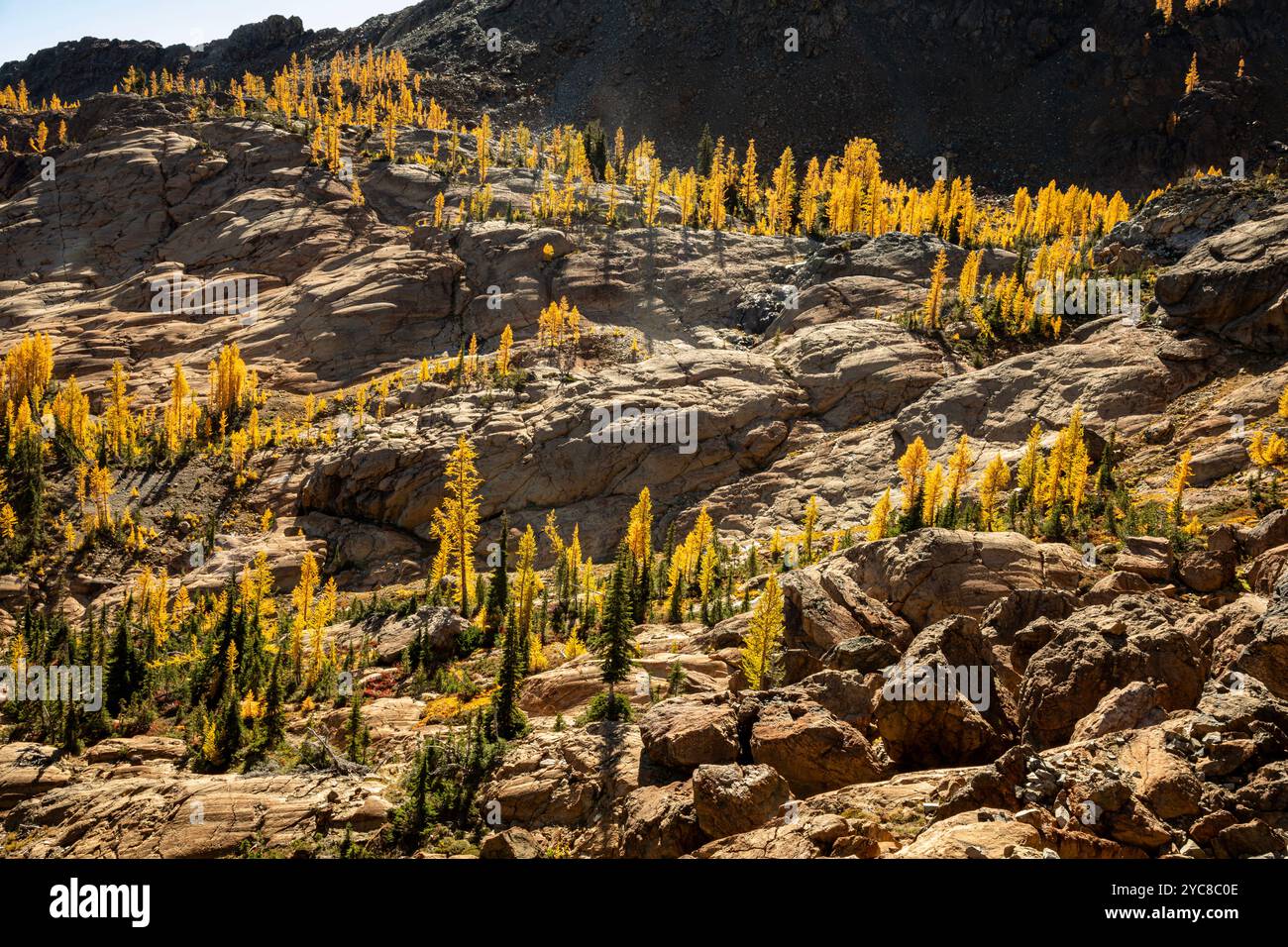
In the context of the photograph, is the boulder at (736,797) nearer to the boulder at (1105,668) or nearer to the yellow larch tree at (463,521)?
the boulder at (1105,668)

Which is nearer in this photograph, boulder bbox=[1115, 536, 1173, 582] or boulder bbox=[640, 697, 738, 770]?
boulder bbox=[640, 697, 738, 770]

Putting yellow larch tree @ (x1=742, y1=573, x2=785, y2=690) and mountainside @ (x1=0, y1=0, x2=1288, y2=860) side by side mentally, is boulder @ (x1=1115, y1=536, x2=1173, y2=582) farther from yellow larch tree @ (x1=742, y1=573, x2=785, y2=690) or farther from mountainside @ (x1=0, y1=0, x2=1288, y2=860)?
yellow larch tree @ (x1=742, y1=573, x2=785, y2=690)

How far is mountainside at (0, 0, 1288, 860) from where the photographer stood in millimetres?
24828

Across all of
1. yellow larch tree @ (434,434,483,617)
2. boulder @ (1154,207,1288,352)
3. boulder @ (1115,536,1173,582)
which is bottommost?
yellow larch tree @ (434,434,483,617)

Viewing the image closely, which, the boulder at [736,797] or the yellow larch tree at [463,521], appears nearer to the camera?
the boulder at [736,797]

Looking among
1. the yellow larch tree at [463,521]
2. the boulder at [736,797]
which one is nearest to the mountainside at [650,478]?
the boulder at [736,797]

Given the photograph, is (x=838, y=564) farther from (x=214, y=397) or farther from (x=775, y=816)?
(x=214, y=397)

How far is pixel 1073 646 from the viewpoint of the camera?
82.1ft

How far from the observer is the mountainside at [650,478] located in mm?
24828

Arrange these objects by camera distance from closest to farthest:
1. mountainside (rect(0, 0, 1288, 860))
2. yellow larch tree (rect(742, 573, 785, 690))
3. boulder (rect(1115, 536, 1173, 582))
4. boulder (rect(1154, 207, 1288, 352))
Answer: mountainside (rect(0, 0, 1288, 860)) < yellow larch tree (rect(742, 573, 785, 690)) < boulder (rect(1115, 536, 1173, 582)) < boulder (rect(1154, 207, 1288, 352))

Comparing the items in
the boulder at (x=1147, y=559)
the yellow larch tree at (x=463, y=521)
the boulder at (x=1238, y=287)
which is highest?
the boulder at (x=1238, y=287)

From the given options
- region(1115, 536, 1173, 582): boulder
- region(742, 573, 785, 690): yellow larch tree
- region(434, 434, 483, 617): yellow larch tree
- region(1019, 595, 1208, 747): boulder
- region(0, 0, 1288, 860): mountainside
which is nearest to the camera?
region(1019, 595, 1208, 747): boulder

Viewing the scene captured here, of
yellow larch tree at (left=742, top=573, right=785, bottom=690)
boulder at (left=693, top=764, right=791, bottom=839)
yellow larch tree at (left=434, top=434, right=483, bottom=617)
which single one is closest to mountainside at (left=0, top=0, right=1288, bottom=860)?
boulder at (left=693, top=764, right=791, bottom=839)

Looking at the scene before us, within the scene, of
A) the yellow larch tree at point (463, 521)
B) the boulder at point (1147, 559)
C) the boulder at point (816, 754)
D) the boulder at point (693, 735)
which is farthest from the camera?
the yellow larch tree at point (463, 521)
